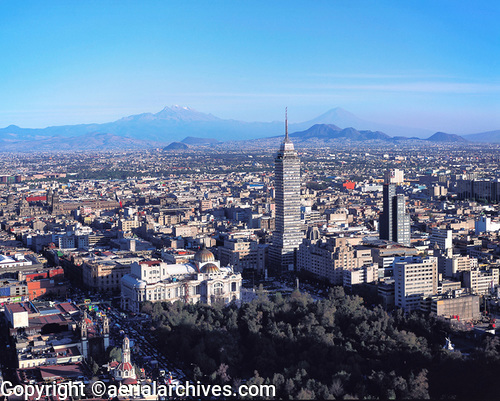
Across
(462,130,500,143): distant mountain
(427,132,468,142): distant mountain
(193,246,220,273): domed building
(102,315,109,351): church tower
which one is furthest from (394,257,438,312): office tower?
(427,132,468,142): distant mountain

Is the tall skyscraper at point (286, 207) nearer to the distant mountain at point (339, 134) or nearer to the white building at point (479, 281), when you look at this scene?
the white building at point (479, 281)

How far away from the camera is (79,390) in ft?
41.6

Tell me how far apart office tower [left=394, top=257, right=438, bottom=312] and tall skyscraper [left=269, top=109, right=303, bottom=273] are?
21.1 feet

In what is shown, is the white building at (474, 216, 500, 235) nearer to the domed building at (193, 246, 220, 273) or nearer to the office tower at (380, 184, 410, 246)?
the office tower at (380, 184, 410, 246)

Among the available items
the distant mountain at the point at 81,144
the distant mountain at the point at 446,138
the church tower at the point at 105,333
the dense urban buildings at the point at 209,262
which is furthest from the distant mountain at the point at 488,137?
the church tower at the point at 105,333

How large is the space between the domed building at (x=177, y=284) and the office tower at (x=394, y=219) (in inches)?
296

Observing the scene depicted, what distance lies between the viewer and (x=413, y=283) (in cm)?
1872

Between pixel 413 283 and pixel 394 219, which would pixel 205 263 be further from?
pixel 394 219

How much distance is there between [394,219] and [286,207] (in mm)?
3887

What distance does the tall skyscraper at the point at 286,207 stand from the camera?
25094mm

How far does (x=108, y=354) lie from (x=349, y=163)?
64.7m

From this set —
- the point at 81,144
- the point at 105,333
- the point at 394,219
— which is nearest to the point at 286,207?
the point at 394,219

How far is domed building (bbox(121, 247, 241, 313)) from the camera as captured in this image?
19688mm

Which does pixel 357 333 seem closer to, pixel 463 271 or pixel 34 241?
pixel 463 271
